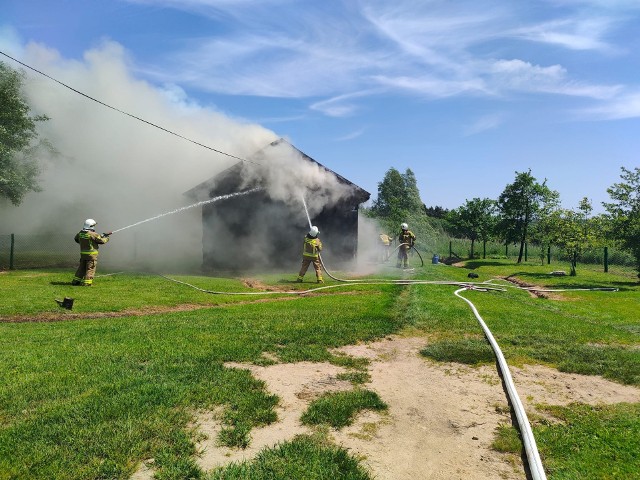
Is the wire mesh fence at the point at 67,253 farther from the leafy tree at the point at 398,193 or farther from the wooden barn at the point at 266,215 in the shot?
the leafy tree at the point at 398,193

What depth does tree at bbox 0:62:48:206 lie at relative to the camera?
71.6 feet

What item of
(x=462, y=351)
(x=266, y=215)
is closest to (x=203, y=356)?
(x=462, y=351)

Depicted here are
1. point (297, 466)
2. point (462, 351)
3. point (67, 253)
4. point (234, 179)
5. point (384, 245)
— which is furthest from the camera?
point (67, 253)

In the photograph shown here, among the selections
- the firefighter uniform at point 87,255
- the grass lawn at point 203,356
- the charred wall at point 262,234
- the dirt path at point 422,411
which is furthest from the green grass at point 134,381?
the charred wall at point 262,234

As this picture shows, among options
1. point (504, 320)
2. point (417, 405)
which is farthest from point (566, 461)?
point (504, 320)

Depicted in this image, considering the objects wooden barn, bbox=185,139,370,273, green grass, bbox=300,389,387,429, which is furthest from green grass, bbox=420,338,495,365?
wooden barn, bbox=185,139,370,273

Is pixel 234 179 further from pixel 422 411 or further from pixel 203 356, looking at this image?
pixel 422 411

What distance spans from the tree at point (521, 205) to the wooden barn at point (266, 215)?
58.3 feet

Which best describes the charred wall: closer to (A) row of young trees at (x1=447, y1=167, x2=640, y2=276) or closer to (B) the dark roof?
(B) the dark roof

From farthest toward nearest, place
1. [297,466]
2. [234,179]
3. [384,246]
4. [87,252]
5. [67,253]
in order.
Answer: [67,253] → [384,246] → [234,179] → [87,252] → [297,466]

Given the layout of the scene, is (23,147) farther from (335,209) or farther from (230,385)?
(230,385)

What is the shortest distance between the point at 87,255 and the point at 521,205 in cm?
3238

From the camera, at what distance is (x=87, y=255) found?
581 inches

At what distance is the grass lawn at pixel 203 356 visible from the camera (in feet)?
12.9
